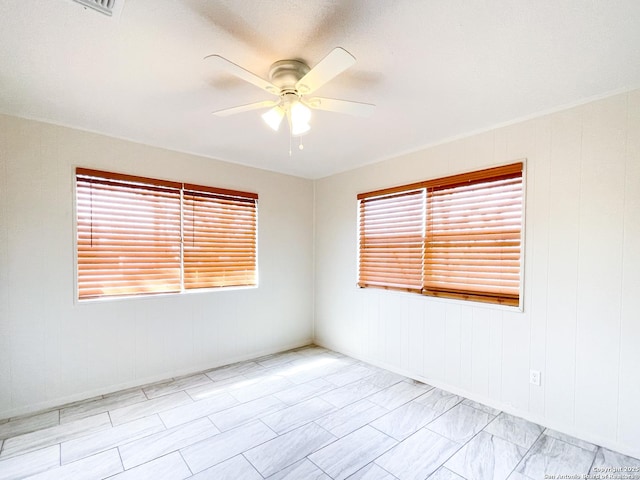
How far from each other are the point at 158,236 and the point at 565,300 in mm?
3661

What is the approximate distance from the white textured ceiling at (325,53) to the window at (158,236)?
0.65m

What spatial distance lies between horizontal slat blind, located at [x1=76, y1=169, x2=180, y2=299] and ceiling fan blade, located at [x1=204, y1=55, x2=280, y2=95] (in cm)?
204

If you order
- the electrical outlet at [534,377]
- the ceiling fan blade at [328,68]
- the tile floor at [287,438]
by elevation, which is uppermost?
the ceiling fan blade at [328,68]

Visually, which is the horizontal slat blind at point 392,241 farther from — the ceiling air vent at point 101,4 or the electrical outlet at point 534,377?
the ceiling air vent at point 101,4

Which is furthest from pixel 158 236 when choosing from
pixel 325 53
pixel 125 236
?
pixel 325 53

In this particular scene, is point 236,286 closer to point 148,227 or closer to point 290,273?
point 290,273

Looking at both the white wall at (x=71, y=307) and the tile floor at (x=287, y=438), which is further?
the white wall at (x=71, y=307)

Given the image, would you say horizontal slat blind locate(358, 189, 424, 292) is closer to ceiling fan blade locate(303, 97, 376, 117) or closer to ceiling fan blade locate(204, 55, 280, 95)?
ceiling fan blade locate(303, 97, 376, 117)

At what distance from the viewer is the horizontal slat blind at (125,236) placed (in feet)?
9.36

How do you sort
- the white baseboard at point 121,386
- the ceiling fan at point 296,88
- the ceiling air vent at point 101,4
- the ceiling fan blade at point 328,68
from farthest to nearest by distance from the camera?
the white baseboard at point 121,386 < the ceiling fan at point 296,88 < the ceiling fan blade at point 328,68 < the ceiling air vent at point 101,4

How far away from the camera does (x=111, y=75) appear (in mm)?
1927

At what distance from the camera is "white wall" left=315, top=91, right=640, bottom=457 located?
2.08 m

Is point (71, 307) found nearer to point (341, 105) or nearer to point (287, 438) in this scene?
point (287, 438)

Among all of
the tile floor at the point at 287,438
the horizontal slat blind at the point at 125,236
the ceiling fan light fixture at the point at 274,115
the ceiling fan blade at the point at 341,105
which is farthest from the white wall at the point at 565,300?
the horizontal slat blind at the point at 125,236
